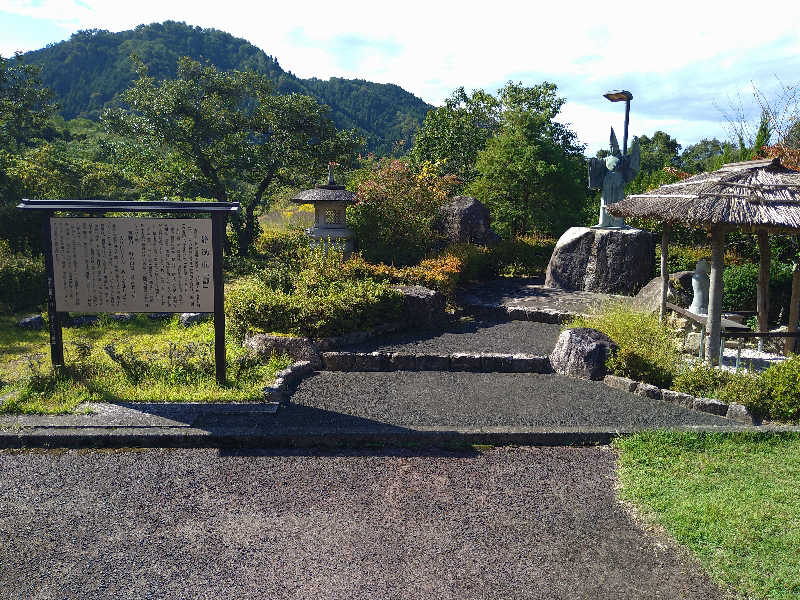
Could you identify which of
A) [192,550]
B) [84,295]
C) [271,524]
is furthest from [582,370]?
[84,295]

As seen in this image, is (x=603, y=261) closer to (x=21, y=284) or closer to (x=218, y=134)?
(x=218, y=134)

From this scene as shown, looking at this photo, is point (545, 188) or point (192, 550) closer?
point (192, 550)

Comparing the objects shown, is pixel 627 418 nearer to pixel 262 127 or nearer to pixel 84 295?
pixel 84 295

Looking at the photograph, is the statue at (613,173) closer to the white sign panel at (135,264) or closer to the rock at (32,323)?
the white sign panel at (135,264)

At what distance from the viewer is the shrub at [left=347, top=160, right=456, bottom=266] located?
14.7m

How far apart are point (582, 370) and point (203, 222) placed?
5282 mm

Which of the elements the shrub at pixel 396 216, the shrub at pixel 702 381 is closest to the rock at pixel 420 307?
the shrub at pixel 396 216

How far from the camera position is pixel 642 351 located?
7887 mm

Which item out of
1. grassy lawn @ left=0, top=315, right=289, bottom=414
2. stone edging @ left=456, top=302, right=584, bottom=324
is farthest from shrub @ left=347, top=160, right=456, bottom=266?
Answer: grassy lawn @ left=0, top=315, right=289, bottom=414

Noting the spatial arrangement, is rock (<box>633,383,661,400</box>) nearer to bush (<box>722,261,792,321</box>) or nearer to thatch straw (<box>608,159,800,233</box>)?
thatch straw (<box>608,159,800,233</box>)

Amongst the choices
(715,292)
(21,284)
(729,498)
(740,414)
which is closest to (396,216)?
(715,292)

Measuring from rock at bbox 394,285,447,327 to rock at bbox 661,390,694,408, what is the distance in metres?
4.62

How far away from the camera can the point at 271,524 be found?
15.2 feet

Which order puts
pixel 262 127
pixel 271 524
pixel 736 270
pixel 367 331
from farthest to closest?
1. pixel 262 127
2. pixel 736 270
3. pixel 367 331
4. pixel 271 524
